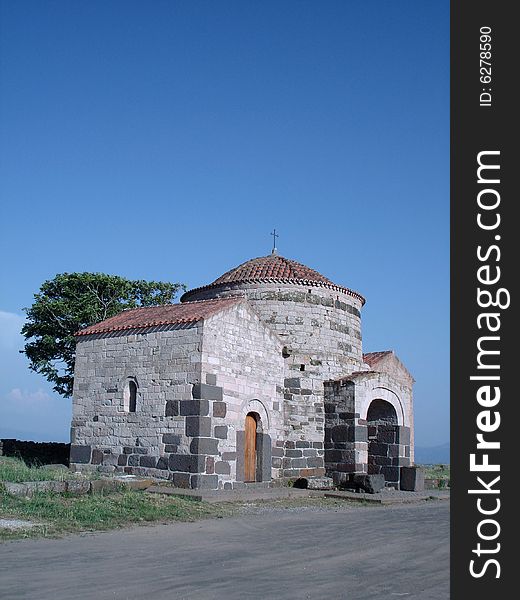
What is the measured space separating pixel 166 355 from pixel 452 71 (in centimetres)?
1196

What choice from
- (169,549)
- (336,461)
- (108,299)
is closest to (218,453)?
(336,461)

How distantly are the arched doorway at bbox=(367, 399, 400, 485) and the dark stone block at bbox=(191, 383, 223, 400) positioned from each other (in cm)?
707

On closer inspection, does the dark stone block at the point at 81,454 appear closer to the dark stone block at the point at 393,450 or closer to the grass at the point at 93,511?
the grass at the point at 93,511

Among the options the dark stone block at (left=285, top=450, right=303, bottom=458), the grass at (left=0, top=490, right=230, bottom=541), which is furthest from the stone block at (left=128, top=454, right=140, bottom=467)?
the dark stone block at (left=285, top=450, right=303, bottom=458)

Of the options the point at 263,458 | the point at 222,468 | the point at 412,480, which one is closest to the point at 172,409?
the point at 222,468

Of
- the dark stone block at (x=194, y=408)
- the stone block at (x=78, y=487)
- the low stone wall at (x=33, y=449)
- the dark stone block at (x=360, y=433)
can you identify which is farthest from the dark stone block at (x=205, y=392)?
the low stone wall at (x=33, y=449)

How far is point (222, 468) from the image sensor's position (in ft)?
57.0

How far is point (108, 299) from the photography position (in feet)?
112

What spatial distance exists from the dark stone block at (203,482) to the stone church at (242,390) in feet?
0.08

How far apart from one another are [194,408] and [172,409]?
73cm

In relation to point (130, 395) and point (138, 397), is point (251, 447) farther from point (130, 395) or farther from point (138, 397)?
point (130, 395)

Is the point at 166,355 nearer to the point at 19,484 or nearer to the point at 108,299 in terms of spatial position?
the point at 19,484

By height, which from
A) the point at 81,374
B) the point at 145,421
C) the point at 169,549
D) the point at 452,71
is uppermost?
the point at 452,71

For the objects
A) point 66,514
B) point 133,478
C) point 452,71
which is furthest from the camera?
point 133,478
